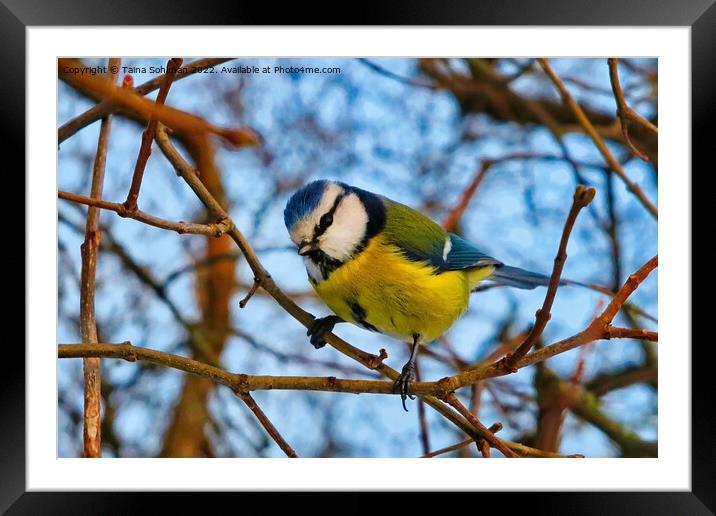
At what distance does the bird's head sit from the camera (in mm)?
1311

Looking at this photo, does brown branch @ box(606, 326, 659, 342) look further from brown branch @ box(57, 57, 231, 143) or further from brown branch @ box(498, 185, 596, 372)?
brown branch @ box(57, 57, 231, 143)

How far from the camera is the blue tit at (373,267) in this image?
1.33 meters

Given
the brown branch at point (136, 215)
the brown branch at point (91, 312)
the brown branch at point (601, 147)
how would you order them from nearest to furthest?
the brown branch at point (136, 215)
the brown branch at point (91, 312)
the brown branch at point (601, 147)

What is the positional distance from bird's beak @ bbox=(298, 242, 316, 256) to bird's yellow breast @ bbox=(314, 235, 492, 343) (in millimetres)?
72

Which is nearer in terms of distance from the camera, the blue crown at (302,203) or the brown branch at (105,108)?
the brown branch at (105,108)

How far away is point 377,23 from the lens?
1307 mm

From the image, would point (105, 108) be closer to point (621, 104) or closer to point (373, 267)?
point (373, 267)

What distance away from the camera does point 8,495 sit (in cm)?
132

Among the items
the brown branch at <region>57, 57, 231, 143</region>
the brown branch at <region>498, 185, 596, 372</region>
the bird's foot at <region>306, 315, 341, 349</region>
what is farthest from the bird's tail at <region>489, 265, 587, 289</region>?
the brown branch at <region>57, 57, 231, 143</region>

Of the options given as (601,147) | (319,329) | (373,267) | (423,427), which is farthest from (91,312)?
(601,147)

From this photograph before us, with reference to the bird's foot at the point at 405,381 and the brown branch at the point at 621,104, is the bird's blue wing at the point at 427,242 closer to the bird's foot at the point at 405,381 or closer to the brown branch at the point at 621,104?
the bird's foot at the point at 405,381

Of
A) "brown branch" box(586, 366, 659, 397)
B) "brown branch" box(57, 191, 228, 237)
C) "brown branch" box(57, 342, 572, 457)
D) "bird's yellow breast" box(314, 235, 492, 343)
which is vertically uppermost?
"bird's yellow breast" box(314, 235, 492, 343)

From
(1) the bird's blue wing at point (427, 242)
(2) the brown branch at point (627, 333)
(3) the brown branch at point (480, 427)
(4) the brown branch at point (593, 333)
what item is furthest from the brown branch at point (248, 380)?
(1) the bird's blue wing at point (427, 242)

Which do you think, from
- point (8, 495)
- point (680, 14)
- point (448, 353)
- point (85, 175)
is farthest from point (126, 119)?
point (680, 14)
